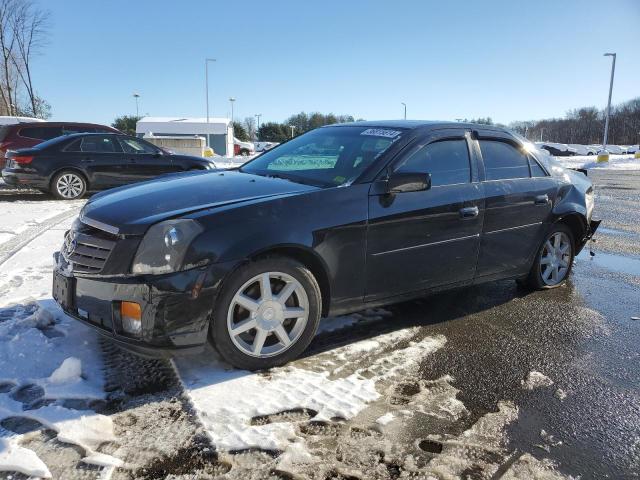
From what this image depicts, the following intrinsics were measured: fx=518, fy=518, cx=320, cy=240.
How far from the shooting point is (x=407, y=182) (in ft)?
11.6

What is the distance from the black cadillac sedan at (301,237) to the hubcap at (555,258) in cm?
21

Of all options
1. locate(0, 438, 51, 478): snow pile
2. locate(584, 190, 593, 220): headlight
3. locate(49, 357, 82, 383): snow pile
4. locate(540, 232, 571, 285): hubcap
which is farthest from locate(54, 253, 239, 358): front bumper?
locate(584, 190, 593, 220): headlight

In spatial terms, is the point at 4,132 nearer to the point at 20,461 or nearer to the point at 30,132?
the point at 30,132

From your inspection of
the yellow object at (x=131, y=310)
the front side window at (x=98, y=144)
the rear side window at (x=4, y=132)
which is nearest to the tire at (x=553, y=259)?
the yellow object at (x=131, y=310)

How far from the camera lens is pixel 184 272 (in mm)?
2830

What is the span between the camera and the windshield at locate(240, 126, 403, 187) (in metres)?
3.73

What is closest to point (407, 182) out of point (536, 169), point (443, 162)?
point (443, 162)

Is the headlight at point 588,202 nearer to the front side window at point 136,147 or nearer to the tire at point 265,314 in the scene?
the tire at point 265,314

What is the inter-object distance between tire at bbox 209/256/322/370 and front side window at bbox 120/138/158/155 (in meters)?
8.72

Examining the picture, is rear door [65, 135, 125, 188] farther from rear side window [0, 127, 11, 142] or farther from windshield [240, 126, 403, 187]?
windshield [240, 126, 403, 187]

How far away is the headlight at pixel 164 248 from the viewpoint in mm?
2836

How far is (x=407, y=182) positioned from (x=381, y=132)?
2.48ft

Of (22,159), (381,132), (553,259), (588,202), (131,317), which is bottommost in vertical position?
(553,259)

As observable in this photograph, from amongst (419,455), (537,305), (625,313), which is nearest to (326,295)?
(419,455)
